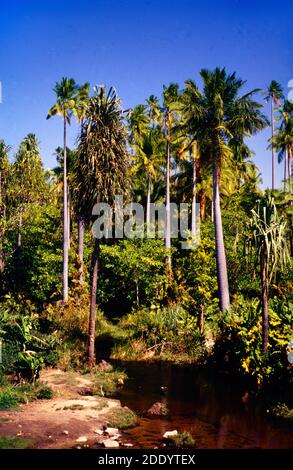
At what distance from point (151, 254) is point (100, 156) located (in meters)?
10.9

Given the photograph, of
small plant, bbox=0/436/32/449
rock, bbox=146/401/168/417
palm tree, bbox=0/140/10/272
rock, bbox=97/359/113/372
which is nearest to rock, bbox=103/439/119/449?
small plant, bbox=0/436/32/449

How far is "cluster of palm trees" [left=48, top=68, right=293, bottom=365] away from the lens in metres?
18.0

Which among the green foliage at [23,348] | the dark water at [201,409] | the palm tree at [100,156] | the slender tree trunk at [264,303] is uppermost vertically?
the palm tree at [100,156]

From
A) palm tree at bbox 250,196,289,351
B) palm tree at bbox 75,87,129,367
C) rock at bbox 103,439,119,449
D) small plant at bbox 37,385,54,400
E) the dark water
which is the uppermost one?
palm tree at bbox 75,87,129,367

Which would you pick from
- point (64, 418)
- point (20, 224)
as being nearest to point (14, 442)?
point (64, 418)

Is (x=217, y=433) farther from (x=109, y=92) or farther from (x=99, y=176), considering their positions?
(x=109, y=92)

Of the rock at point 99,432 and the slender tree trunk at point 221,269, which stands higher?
the slender tree trunk at point 221,269

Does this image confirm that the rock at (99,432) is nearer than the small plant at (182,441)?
No

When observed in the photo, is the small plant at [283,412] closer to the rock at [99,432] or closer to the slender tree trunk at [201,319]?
the rock at [99,432]

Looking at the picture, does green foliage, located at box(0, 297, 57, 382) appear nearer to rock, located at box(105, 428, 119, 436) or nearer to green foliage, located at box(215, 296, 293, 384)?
rock, located at box(105, 428, 119, 436)

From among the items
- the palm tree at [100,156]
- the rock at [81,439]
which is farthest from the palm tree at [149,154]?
the rock at [81,439]

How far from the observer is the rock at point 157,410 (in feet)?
43.9

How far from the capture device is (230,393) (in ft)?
52.2

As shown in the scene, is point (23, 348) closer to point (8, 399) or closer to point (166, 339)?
point (8, 399)
